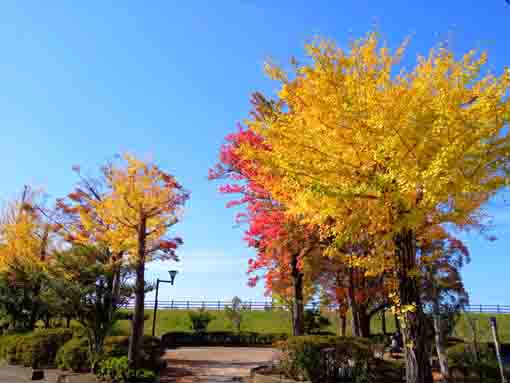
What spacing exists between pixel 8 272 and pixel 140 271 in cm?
1148

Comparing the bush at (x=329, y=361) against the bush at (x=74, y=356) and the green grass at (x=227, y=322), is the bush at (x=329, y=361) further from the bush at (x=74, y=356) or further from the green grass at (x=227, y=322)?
the green grass at (x=227, y=322)

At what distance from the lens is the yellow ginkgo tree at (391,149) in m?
5.80

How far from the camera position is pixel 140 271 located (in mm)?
11484

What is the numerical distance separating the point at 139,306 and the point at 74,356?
246 centimetres

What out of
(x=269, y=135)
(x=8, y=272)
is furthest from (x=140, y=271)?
(x=8, y=272)

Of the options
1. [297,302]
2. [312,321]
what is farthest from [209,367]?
[312,321]

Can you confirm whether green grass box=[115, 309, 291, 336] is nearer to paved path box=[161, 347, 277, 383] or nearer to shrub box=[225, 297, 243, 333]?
shrub box=[225, 297, 243, 333]

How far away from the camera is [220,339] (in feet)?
73.6

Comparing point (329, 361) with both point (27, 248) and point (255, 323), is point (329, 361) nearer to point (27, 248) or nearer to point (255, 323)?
point (27, 248)

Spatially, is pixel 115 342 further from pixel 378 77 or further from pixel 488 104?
pixel 488 104

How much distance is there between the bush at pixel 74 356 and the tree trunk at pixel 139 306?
1673 mm

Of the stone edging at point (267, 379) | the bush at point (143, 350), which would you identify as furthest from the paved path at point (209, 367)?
the stone edging at point (267, 379)

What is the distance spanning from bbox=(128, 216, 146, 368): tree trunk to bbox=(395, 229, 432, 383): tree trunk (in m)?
6.92

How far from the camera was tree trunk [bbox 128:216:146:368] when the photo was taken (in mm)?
10227
